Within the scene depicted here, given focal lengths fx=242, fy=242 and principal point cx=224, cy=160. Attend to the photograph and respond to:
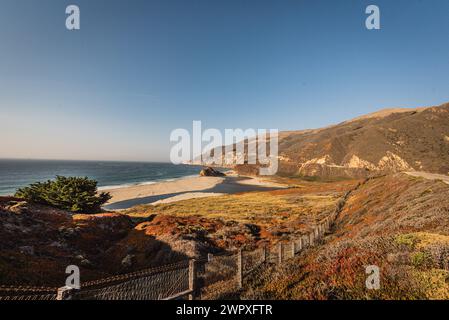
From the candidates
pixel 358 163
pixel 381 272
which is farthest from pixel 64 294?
pixel 358 163

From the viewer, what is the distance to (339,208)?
108 ft

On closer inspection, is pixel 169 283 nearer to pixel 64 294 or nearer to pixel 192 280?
pixel 192 280

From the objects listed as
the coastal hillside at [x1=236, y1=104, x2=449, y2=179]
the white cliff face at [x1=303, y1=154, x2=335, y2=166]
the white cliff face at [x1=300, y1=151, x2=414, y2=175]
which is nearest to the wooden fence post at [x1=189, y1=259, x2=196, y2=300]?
the coastal hillside at [x1=236, y1=104, x2=449, y2=179]

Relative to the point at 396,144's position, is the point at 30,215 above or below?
below

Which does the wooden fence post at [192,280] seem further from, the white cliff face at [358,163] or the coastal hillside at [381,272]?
the white cliff face at [358,163]

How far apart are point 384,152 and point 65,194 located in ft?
398

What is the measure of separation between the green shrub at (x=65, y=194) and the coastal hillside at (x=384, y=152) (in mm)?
103131

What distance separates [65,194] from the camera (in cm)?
2872

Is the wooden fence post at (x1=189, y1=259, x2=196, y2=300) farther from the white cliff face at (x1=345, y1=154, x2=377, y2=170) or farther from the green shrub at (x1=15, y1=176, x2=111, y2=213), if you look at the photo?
the white cliff face at (x1=345, y1=154, x2=377, y2=170)

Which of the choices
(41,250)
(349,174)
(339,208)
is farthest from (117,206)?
(349,174)

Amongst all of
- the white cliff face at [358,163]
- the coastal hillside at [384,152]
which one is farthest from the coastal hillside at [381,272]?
the white cliff face at [358,163]

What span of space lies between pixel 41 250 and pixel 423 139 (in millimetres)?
139288

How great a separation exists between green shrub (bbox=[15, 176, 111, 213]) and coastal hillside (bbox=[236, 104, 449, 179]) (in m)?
103
